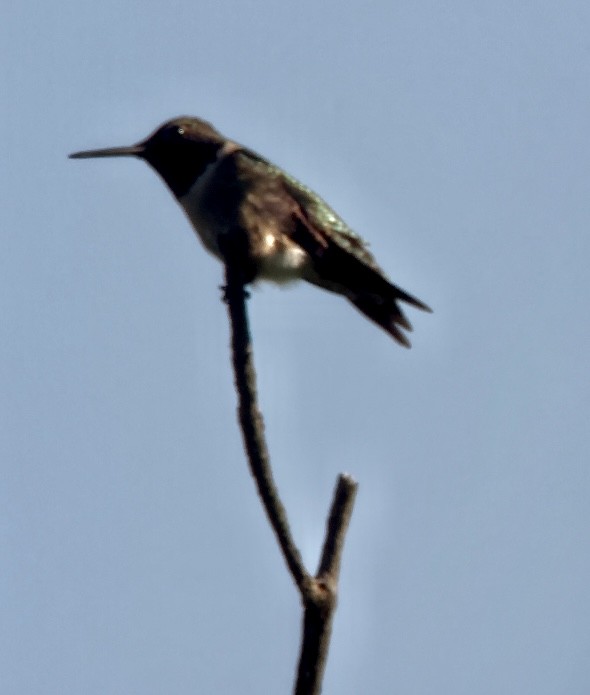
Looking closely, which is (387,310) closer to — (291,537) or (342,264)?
(342,264)

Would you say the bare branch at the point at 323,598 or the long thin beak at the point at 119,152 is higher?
the long thin beak at the point at 119,152

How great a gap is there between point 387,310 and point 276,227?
0.66 metres

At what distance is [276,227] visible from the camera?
5.83m

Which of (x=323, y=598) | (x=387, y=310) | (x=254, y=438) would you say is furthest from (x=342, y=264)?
(x=323, y=598)

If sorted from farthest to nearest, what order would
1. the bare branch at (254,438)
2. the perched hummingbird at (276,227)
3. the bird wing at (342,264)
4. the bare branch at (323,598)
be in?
the bird wing at (342,264)
the perched hummingbird at (276,227)
the bare branch at (254,438)
the bare branch at (323,598)

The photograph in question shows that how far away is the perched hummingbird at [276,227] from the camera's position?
5781 mm

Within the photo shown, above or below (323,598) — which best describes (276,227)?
above

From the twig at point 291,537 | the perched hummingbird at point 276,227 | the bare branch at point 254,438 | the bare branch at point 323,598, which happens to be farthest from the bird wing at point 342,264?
the bare branch at point 323,598

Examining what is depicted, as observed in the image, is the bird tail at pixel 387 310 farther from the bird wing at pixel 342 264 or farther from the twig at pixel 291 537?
the twig at pixel 291 537

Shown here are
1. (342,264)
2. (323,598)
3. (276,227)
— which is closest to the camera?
(323,598)

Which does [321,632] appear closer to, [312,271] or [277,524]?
[277,524]

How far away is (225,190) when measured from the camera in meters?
5.98

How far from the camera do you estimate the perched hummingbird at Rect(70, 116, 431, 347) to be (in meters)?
5.78

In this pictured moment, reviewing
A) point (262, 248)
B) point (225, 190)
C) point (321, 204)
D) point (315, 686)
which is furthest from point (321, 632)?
point (321, 204)
